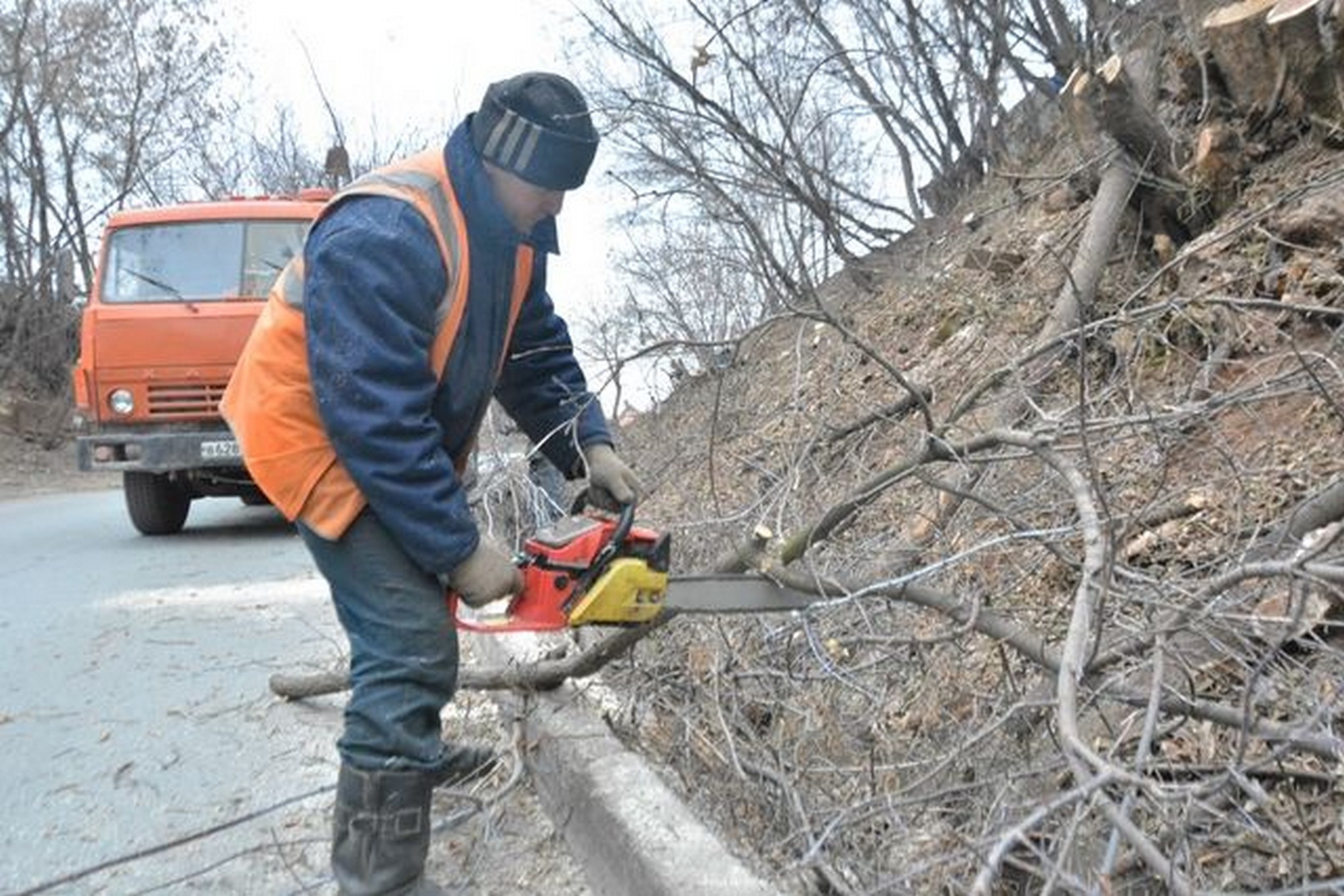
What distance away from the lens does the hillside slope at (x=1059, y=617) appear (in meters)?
2.21

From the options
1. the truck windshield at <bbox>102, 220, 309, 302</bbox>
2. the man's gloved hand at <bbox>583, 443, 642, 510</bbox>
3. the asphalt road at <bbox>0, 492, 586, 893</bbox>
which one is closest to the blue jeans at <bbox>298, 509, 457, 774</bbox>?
the asphalt road at <bbox>0, 492, 586, 893</bbox>

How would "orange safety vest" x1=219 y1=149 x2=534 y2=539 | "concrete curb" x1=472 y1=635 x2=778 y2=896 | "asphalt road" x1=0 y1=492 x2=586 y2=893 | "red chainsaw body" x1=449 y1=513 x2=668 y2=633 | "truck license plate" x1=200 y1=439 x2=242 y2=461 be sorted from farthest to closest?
"truck license plate" x1=200 y1=439 x2=242 y2=461 → "asphalt road" x1=0 y1=492 x2=586 y2=893 → "red chainsaw body" x1=449 y1=513 x2=668 y2=633 → "orange safety vest" x1=219 y1=149 x2=534 y2=539 → "concrete curb" x1=472 y1=635 x2=778 y2=896

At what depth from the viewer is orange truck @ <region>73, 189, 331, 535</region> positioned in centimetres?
880

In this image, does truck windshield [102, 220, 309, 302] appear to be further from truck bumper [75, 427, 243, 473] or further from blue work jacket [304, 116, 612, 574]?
blue work jacket [304, 116, 612, 574]

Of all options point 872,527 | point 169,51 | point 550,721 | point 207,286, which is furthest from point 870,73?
point 169,51

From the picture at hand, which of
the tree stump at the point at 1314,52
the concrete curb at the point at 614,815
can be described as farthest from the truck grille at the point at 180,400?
the tree stump at the point at 1314,52

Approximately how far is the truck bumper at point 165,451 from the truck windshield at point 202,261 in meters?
1.08

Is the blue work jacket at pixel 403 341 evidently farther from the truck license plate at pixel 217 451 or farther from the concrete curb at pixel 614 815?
the truck license plate at pixel 217 451

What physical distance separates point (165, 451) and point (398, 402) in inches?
277

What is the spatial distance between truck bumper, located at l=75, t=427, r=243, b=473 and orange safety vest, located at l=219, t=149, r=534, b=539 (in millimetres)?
6434

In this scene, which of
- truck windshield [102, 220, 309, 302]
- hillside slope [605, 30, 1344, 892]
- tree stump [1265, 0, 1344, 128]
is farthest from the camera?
truck windshield [102, 220, 309, 302]

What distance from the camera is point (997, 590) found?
11.6ft

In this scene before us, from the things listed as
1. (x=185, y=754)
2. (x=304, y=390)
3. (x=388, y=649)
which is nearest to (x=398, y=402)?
(x=304, y=390)

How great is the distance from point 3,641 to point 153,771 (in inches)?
91.9
